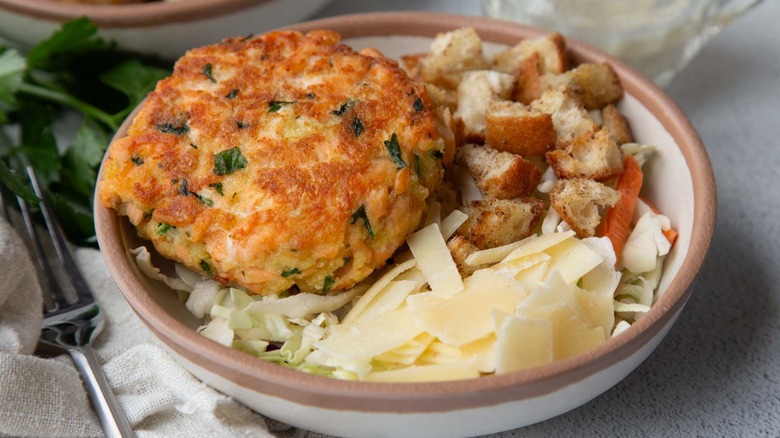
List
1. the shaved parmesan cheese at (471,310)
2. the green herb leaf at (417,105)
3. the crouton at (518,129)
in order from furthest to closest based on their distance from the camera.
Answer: the crouton at (518,129), the green herb leaf at (417,105), the shaved parmesan cheese at (471,310)

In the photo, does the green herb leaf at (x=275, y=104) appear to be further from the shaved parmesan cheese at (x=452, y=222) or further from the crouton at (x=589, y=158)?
the crouton at (x=589, y=158)

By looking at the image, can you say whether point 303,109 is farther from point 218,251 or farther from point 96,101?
point 96,101

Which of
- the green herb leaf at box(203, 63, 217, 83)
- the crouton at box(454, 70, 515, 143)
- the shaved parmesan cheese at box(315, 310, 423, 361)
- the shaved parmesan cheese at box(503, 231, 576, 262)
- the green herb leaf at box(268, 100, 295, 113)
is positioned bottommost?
the shaved parmesan cheese at box(503, 231, 576, 262)

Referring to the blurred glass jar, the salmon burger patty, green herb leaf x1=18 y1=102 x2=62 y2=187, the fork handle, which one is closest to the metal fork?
the fork handle

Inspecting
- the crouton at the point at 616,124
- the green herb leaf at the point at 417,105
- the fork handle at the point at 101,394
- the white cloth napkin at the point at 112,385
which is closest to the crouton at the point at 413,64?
the green herb leaf at the point at 417,105

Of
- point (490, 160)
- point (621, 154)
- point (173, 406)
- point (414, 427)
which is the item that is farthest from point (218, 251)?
point (621, 154)

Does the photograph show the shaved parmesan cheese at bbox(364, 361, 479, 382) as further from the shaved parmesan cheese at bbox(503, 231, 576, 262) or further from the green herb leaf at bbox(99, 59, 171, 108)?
the green herb leaf at bbox(99, 59, 171, 108)
